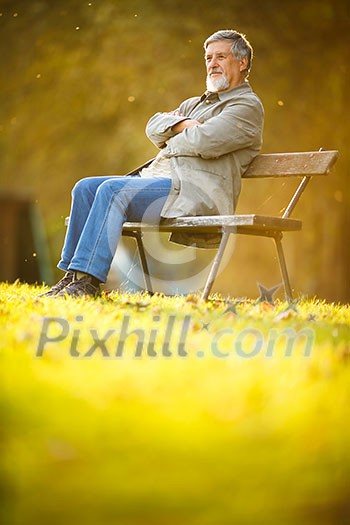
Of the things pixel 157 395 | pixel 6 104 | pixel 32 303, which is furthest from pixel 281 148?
pixel 157 395


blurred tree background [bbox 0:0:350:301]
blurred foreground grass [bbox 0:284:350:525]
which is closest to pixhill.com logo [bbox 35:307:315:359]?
blurred foreground grass [bbox 0:284:350:525]

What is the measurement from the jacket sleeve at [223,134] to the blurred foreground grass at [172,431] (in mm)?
1398

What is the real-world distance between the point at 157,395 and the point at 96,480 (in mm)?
340

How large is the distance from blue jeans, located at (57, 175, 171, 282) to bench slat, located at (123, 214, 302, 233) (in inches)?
3.0

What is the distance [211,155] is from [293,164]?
17.3 inches

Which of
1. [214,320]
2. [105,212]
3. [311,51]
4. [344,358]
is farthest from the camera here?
[311,51]

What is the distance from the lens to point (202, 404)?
120cm

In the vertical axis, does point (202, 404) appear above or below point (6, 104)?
below

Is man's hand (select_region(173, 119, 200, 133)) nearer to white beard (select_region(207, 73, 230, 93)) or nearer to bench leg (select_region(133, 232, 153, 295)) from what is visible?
white beard (select_region(207, 73, 230, 93))

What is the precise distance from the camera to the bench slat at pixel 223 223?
2857mm

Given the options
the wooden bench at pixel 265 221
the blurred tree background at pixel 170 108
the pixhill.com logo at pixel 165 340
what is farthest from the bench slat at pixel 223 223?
the blurred tree background at pixel 170 108

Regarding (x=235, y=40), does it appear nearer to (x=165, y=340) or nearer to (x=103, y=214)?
(x=103, y=214)

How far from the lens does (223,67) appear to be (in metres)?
3.31

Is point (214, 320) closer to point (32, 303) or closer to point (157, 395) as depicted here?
point (32, 303)
